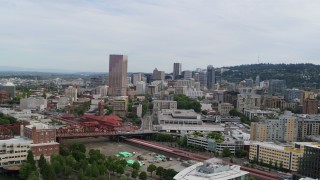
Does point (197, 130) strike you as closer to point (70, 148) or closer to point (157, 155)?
point (157, 155)

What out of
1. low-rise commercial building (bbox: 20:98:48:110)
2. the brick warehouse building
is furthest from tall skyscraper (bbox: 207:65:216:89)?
the brick warehouse building

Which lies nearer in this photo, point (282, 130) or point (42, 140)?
point (42, 140)

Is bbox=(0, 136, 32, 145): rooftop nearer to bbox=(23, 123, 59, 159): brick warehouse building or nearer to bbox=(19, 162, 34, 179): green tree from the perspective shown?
bbox=(23, 123, 59, 159): brick warehouse building

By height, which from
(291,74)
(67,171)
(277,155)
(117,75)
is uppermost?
(291,74)

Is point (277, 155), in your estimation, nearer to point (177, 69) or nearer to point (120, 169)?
point (120, 169)

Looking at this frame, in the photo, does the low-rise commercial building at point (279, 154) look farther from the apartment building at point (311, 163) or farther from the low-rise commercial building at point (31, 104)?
the low-rise commercial building at point (31, 104)

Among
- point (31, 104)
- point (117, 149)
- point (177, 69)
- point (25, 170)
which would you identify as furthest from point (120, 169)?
point (177, 69)

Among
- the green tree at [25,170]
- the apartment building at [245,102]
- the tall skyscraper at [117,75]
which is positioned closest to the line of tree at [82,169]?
the green tree at [25,170]

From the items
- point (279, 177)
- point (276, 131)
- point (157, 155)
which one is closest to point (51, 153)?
point (157, 155)
